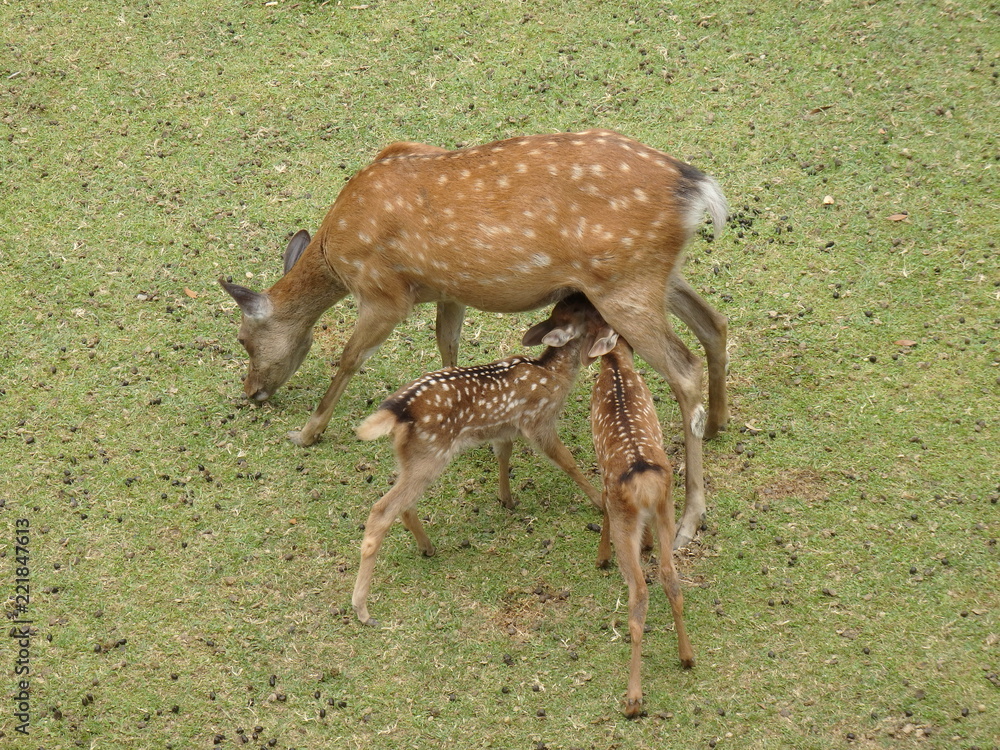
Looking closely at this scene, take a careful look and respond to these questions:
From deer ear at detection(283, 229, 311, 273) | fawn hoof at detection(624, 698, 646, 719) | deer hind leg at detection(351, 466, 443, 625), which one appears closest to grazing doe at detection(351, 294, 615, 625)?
deer hind leg at detection(351, 466, 443, 625)

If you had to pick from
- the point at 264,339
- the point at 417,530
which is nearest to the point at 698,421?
the point at 417,530

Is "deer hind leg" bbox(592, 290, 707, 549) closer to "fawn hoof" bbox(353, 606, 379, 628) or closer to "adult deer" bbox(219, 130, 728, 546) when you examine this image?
"adult deer" bbox(219, 130, 728, 546)

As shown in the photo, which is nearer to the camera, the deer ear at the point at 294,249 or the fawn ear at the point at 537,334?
the fawn ear at the point at 537,334

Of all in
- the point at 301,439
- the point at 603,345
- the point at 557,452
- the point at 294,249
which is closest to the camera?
the point at 603,345

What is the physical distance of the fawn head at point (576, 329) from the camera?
6.26 metres

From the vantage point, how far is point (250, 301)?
7164 mm

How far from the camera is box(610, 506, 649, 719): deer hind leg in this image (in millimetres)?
5305

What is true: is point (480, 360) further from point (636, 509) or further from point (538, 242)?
point (636, 509)

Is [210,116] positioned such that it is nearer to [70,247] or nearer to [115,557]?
[70,247]

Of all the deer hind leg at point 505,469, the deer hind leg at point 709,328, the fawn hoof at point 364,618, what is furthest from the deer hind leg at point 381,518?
the deer hind leg at point 709,328

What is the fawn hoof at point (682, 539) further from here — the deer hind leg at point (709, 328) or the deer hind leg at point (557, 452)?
the deer hind leg at point (709, 328)

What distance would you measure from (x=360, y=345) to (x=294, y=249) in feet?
3.37

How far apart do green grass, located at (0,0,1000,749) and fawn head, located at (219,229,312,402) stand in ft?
0.72

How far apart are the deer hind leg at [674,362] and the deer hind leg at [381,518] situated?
130cm
